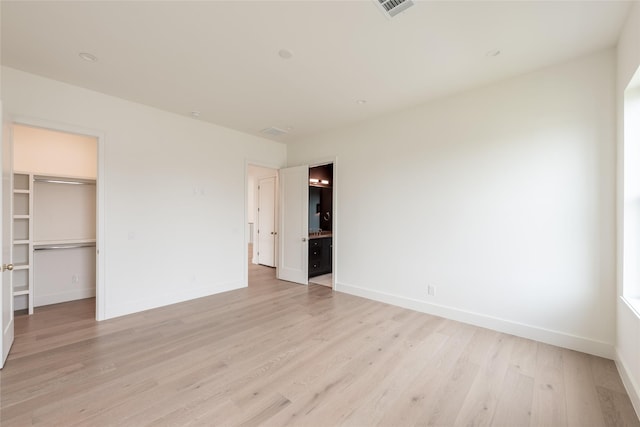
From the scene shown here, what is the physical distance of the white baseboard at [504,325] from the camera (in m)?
2.56

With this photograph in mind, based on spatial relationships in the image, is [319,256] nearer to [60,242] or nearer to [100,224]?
[100,224]

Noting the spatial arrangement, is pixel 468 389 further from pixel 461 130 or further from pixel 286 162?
pixel 286 162

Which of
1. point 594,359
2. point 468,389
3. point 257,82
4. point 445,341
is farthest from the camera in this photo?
point 257,82

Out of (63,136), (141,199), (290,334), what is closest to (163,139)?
(141,199)

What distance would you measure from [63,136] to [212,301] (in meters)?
3.52

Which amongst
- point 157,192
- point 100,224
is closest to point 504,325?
point 157,192

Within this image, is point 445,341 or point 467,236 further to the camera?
point 467,236

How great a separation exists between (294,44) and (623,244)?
3.30 m

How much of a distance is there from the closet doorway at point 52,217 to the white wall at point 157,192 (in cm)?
74

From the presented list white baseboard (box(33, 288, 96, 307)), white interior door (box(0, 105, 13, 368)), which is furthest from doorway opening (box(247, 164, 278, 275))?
white interior door (box(0, 105, 13, 368))

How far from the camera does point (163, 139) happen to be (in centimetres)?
398

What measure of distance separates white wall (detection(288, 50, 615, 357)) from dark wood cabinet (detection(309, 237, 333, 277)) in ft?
4.81

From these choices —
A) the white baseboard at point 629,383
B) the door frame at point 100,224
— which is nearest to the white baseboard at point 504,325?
the white baseboard at point 629,383

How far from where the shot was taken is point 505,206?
304 cm
